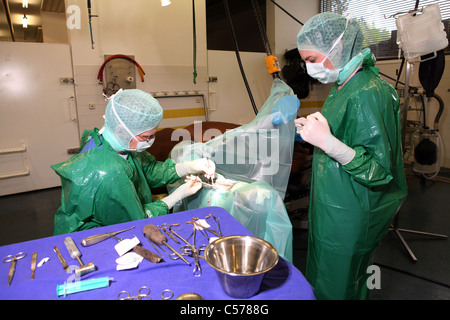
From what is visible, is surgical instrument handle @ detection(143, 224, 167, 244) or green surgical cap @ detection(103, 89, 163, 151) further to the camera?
green surgical cap @ detection(103, 89, 163, 151)

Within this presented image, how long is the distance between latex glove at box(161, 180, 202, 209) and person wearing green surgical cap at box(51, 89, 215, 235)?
0.36 feet

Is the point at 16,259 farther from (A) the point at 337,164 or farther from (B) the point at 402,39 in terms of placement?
(B) the point at 402,39

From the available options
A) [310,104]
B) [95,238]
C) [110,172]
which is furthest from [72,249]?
[310,104]

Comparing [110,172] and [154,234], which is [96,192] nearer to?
[110,172]

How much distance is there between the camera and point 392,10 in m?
4.57

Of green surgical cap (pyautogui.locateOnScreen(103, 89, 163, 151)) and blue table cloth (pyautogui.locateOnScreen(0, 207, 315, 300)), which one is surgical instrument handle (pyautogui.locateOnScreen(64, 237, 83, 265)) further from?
green surgical cap (pyautogui.locateOnScreen(103, 89, 163, 151))

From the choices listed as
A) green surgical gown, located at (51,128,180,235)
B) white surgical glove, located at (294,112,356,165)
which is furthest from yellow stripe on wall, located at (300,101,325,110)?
green surgical gown, located at (51,128,180,235)

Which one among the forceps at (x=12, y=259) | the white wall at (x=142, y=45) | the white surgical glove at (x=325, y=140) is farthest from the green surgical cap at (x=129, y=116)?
the white wall at (x=142, y=45)

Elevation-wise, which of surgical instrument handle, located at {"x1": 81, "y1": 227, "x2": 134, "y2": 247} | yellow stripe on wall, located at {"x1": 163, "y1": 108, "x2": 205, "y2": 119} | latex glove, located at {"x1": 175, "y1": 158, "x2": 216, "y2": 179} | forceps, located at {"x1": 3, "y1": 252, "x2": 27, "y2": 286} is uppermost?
yellow stripe on wall, located at {"x1": 163, "y1": 108, "x2": 205, "y2": 119}

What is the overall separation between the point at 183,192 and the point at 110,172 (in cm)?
48

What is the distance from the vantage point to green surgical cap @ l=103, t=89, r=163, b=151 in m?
1.41

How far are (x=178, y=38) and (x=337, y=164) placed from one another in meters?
3.74

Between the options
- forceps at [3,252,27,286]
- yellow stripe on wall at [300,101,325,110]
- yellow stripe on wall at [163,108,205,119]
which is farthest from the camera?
yellow stripe on wall at [300,101,325,110]

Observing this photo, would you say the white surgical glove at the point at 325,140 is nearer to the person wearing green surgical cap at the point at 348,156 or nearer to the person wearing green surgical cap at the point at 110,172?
the person wearing green surgical cap at the point at 348,156
